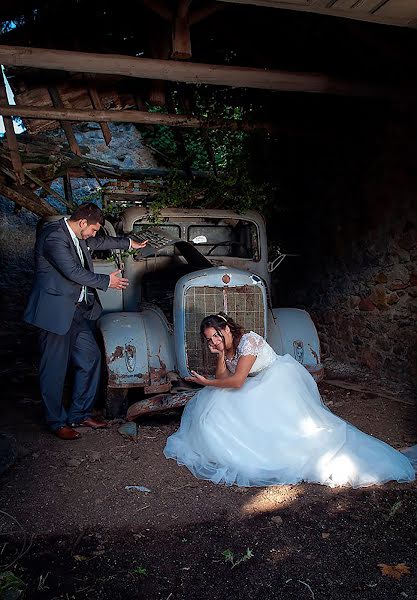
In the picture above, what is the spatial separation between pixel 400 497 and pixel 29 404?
12.3 feet

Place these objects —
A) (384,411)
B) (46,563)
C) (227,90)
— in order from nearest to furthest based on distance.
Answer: (46,563) < (384,411) < (227,90)

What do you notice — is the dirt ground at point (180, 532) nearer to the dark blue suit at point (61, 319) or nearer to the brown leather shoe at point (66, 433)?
the brown leather shoe at point (66, 433)

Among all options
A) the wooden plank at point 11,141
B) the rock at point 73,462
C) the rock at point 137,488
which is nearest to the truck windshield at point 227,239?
the wooden plank at point 11,141

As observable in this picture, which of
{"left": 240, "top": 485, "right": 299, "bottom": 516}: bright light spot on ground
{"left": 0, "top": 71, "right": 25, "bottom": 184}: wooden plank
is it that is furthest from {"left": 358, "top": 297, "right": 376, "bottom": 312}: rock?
{"left": 0, "top": 71, "right": 25, "bottom": 184}: wooden plank

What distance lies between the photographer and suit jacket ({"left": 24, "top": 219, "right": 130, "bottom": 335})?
404 cm

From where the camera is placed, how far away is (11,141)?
17.4ft

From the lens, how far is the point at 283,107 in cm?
657

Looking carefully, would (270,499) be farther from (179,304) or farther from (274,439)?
(179,304)

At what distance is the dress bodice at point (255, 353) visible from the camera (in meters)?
3.65

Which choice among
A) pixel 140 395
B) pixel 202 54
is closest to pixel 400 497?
pixel 140 395

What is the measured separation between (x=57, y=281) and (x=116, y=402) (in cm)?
120

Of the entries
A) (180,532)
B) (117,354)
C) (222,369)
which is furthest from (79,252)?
(180,532)

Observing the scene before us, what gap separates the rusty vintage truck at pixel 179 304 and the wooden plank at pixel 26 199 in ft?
4.16

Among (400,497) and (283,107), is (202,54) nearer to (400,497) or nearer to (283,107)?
(283,107)
